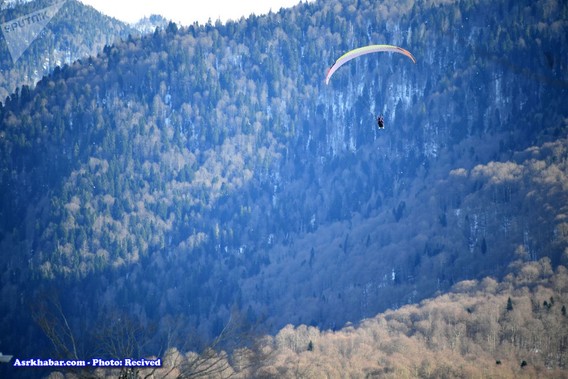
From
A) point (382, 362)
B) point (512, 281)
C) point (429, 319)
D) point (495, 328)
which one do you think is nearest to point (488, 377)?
point (382, 362)

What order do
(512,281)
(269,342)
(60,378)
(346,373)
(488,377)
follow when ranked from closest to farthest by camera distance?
(488,377) → (346,373) → (60,378) → (269,342) → (512,281)

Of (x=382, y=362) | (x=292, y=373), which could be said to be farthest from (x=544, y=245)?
(x=292, y=373)

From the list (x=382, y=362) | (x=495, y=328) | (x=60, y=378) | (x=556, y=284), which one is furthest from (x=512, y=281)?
(x=60, y=378)

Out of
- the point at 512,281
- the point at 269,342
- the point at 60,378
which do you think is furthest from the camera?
the point at 512,281

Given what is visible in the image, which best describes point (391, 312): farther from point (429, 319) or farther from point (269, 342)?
point (269, 342)

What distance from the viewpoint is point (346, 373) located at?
480 feet

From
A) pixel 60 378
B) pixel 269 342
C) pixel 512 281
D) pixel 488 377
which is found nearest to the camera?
pixel 488 377

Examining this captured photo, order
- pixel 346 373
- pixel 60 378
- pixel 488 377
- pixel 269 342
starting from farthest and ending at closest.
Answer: pixel 269 342 → pixel 60 378 → pixel 346 373 → pixel 488 377

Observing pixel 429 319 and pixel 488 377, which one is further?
pixel 429 319

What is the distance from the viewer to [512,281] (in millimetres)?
189000

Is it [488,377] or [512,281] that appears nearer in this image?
[488,377]

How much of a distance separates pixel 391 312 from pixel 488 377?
205 feet

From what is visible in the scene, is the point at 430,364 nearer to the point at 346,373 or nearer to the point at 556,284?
the point at 346,373

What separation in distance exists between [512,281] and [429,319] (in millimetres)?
20051
